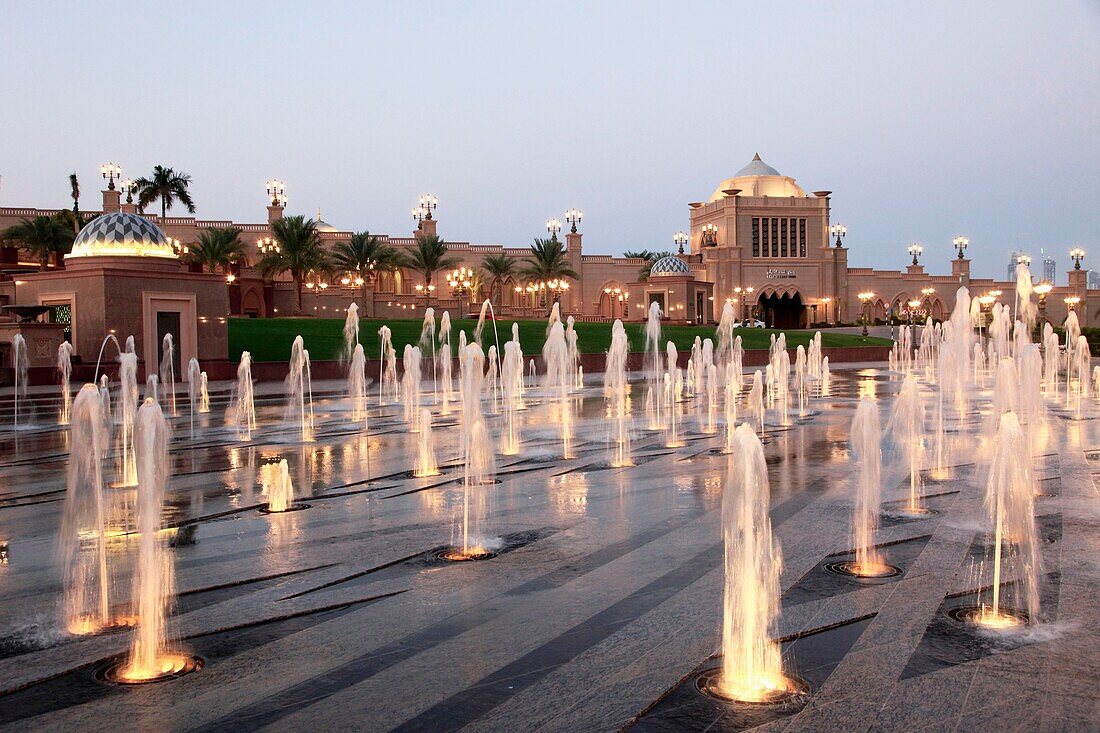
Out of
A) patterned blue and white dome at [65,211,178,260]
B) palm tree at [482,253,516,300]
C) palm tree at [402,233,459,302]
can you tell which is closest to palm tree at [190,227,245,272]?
palm tree at [402,233,459,302]

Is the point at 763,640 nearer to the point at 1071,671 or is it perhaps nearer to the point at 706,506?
the point at 1071,671

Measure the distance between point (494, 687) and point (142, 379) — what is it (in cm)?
2787

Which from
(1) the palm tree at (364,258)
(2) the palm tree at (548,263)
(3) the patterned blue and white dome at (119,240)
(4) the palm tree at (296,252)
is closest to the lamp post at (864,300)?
(2) the palm tree at (548,263)

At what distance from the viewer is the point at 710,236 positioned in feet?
265

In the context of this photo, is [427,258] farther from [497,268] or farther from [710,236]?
[710,236]

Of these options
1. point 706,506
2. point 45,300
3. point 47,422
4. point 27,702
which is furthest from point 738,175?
point 27,702

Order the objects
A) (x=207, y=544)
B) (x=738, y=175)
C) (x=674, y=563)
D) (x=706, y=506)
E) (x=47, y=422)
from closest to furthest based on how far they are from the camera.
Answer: (x=674, y=563) < (x=207, y=544) < (x=706, y=506) < (x=47, y=422) < (x=738, y=175)

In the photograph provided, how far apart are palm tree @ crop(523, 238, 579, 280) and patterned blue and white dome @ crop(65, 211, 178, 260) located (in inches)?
1449

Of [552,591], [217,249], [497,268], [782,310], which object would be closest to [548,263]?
[497,268]

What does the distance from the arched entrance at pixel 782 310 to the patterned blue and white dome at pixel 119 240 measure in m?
57.2

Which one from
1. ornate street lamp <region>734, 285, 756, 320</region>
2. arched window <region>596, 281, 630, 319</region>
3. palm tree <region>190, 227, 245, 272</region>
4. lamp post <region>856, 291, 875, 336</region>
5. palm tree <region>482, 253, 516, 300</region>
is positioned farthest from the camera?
lamp post <region>856, 291, 875, 336</region>

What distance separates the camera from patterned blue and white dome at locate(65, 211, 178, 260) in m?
30.7

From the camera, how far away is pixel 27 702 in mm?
4734

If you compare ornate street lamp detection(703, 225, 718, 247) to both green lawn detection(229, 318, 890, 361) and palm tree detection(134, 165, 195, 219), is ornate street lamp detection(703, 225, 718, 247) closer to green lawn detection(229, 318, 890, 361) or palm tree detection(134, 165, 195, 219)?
green lawn detection(229, 318, 890, 361)
